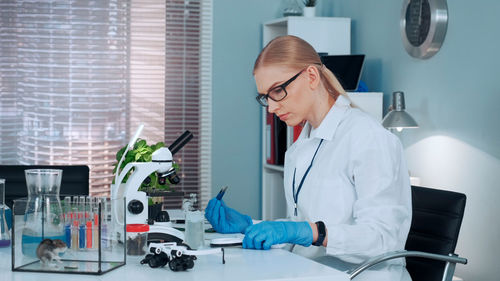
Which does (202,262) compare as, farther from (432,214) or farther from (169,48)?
(169,48)

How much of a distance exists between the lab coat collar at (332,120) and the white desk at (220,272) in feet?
1.54

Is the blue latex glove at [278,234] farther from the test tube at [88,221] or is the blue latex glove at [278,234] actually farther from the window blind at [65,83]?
the window blind at [65,83]

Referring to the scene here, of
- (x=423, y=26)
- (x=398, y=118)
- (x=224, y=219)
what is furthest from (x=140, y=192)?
(x=423, y=26)

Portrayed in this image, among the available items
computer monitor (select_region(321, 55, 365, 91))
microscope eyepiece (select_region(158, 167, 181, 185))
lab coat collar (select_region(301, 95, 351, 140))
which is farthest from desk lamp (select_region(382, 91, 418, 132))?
microscope eyepiece (select_region(158, 167, 181, 185))

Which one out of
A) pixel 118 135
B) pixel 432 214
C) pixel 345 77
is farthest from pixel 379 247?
pixel 118 135

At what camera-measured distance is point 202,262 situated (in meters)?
1.59

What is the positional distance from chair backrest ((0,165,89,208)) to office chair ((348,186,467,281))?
1.37m

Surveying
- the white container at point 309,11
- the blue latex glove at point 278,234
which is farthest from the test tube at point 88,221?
the white container at point 309,11

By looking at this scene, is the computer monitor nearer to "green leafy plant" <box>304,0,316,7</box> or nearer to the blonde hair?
"green leafy plant" <box>304,0,316,7</box>

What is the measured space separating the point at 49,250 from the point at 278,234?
0.58 m

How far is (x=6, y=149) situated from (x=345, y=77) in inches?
88.3

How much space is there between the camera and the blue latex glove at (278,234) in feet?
5.62

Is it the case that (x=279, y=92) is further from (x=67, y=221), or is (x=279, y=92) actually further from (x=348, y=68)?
(x=348, y=68)

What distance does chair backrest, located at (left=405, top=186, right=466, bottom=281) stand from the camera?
6.39ft
